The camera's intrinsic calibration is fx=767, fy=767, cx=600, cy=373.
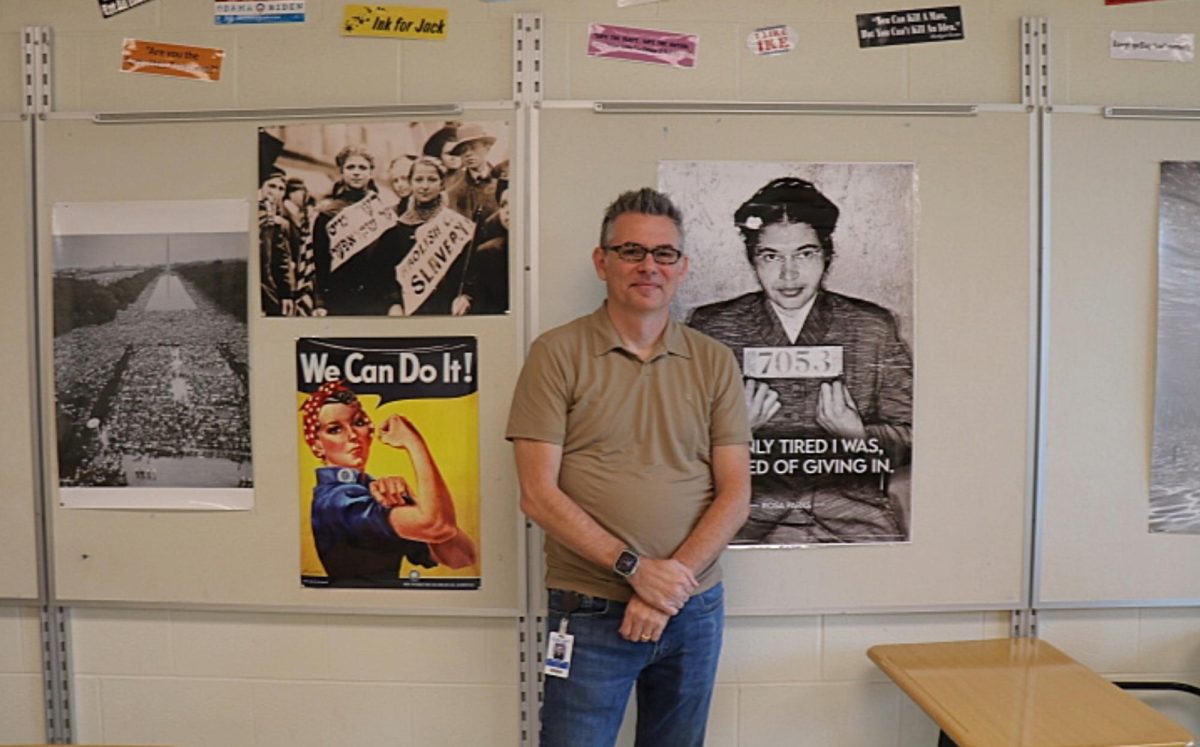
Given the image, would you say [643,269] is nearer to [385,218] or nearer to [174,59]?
[385,218]

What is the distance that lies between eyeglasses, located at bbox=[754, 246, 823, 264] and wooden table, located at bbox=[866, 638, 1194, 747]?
3.26 feet

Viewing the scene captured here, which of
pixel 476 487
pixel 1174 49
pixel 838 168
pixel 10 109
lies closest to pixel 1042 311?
pixel 838 168

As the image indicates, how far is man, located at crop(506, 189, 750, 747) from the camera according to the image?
1619 mm

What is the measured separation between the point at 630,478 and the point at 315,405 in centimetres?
88

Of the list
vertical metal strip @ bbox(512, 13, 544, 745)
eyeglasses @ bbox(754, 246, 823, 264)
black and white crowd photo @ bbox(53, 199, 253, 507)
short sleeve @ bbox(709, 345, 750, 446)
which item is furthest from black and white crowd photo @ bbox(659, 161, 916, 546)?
black and white crowd photo @ bbox(53, 199, 253, 507)

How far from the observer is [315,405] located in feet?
6.49

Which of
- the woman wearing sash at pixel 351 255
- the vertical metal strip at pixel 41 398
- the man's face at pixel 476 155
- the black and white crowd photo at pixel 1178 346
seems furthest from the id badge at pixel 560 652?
the black and white crowd photo at pixel 1178 346

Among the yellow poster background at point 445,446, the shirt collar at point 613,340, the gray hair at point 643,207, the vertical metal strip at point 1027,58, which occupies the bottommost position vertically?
the yellow poster background at point 445,446

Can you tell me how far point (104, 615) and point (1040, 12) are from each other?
292 centimetres

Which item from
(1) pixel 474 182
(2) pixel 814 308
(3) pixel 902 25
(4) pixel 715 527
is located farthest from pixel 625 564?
(3) pixel 902 25

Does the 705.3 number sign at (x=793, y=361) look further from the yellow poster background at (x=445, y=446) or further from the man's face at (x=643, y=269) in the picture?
the yellow poster background at (x=445, y=446)

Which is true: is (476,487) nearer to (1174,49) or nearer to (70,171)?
(70,171)

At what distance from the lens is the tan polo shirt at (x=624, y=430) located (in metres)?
1.63

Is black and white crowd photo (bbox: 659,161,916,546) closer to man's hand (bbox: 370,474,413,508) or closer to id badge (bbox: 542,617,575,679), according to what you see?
id badge (bbox: 542,617,575,679)
